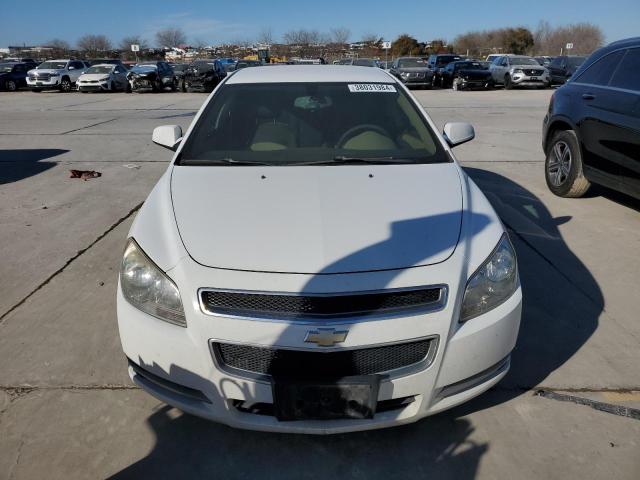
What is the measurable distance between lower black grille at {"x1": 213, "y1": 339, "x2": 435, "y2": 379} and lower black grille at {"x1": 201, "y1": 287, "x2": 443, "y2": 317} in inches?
5.8

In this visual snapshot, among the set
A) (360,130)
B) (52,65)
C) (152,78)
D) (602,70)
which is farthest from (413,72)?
(360,130)

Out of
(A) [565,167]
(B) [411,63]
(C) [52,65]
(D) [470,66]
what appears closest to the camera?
(A) [565,167]

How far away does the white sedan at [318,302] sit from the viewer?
198cm

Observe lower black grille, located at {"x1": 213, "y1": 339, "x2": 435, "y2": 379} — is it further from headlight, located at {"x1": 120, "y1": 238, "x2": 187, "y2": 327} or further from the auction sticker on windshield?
the auction sticker on windshield

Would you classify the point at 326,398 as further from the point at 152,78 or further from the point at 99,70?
the point at 99,70

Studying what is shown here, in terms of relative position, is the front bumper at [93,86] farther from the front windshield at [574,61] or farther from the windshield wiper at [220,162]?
the windshield wiper at [220,162]

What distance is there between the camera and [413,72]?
81.0ft

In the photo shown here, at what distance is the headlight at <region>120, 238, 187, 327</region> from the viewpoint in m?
2.11

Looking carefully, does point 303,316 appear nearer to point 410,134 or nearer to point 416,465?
point 416,465

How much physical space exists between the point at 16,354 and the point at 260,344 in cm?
195

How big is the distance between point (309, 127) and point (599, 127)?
11.5ft

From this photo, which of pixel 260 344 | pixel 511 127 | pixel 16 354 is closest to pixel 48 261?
pixel 16 354

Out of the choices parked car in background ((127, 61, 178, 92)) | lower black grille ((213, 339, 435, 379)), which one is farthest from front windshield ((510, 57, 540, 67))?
lower black grille ((213, 339, 435, 379))

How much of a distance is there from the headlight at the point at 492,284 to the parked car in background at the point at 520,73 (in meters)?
24.7
